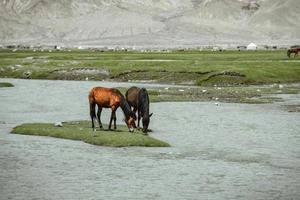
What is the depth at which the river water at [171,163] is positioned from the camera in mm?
25359

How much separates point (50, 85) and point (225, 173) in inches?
2097

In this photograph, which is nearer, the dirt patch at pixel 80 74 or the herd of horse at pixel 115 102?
the herd of horse at pixel 115 102

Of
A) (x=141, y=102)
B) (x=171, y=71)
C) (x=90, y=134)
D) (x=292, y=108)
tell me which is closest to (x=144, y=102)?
(x=141, y=102)

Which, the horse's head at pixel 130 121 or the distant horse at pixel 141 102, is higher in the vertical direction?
the distant horse at pixel 141 102

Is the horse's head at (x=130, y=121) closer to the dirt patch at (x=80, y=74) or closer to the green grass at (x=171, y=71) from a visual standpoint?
the green grass at (x=171, y=71)

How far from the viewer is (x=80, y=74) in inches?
3674

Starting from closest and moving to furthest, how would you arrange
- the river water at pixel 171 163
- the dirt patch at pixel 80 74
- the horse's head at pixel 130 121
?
the river water at pixel 171 163 → the horse's head at pixel 130 121 → the dirt patch at pixel 80 74

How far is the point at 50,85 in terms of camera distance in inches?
→ 3123

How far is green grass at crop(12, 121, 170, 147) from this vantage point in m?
34.2

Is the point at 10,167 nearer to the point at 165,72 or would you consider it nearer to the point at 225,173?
the point at 225,173

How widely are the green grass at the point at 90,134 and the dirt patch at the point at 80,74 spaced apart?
50.4m

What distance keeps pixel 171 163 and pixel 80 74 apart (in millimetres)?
64406

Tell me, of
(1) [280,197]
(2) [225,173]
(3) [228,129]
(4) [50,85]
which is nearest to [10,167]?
(2) [225,173]

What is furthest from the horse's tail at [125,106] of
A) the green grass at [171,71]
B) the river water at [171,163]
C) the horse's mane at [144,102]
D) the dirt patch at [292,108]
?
the green grass at [171,71]
